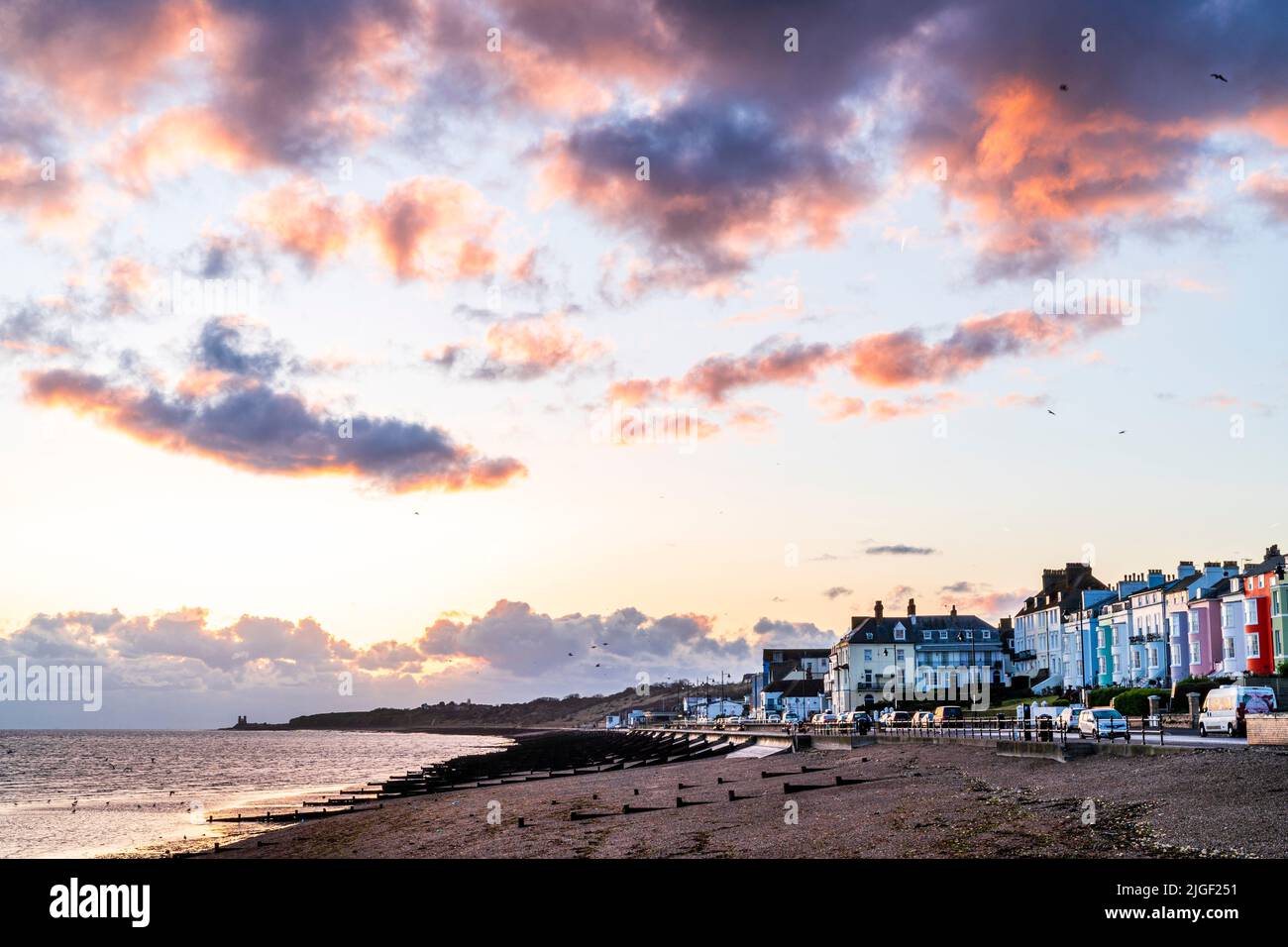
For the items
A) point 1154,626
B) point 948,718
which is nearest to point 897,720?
point 948,718

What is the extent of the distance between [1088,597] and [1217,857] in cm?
11110

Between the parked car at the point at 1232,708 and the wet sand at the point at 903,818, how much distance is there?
9.56 meters

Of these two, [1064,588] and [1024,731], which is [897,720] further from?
[1064,588]

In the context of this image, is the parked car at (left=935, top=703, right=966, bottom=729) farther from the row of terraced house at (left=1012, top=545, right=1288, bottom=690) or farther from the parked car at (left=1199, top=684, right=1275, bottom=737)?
the parked car at (left=1199, top=684, right=1275, bottom=737)

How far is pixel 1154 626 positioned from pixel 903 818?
3371 inches

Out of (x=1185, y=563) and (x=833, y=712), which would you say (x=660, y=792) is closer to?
(x=1185, y=563)

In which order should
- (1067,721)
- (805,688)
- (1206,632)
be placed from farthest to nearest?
1. (805,688)
2. (1206,632)
3. (1067,721)

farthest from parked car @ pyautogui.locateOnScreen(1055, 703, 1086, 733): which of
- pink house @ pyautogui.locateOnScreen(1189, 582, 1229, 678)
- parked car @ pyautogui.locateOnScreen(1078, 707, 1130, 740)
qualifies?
pink house @ pyautogui.locateOnScreen(1189, 582, 1229, 678)

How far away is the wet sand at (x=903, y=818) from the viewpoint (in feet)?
78.4

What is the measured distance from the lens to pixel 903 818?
3080 centimetres

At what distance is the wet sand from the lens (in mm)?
23891

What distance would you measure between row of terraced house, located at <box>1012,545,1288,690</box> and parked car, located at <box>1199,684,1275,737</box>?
32.4 m
